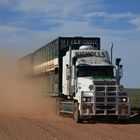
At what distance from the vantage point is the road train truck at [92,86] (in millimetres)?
23312

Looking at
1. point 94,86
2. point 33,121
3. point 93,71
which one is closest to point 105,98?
point 94,86

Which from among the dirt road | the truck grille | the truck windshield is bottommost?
the dirt road

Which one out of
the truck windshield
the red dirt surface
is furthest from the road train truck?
the red dirt surface

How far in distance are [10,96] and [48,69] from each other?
611 cm

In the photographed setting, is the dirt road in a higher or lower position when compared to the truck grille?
→ lower

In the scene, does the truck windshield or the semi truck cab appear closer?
the semi truck cab

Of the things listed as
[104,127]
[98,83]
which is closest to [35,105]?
[98,83]

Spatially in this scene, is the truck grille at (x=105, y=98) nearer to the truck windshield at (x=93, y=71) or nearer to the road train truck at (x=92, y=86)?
the road train truck at (x=92, y=86)

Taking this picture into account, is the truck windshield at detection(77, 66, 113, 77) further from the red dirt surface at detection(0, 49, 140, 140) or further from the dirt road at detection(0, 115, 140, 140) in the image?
the dirt road at detection(0, 115, 140, 140)

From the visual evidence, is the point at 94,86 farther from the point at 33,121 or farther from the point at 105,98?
the point at 33,121

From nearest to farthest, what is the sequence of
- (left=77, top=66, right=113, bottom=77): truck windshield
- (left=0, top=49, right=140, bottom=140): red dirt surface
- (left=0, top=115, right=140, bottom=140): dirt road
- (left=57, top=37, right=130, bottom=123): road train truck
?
(left=0, top=115, right=140, bottom=140): dirt road, (left=0, top=49, right=140, bottom=140): red dirt surface, (left=57, top=37, right=130, bottom=123): road train truck, (left=77, top=66, right=113, bottom=77): truck windshield

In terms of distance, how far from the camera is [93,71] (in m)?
24.5

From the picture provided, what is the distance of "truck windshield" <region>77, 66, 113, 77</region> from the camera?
80.2ft

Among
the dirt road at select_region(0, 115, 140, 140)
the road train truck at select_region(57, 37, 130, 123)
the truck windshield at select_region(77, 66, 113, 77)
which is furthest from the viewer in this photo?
the truck windshield at select_region(77, 66, 113, 77)
